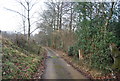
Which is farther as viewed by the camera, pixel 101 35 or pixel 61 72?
pixel 61 72

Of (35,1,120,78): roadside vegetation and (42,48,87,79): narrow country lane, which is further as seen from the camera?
(35,1,120,78): roadside vegetation

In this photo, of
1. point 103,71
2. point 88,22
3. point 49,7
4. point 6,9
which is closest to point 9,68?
point 103,71

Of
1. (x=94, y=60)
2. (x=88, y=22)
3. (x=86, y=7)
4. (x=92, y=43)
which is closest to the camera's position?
(x=94, y=60)

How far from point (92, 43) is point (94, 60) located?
141 centimetres

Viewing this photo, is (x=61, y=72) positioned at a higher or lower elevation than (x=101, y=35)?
lower

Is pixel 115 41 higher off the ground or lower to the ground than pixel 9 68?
higher

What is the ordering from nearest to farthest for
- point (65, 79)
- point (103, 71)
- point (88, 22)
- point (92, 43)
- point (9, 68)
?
point (9, 68)
point (65, 79)
point (103, 71)
point (92, 43)
point (88, 22)

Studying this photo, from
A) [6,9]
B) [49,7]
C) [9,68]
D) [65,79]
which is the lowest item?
[65,79]

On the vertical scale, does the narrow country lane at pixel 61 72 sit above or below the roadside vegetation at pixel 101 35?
below

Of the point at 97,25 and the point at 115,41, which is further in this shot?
the point at 97,25

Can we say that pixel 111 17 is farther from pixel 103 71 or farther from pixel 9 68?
pixel 9 68

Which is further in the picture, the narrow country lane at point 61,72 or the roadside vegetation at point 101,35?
the roadside vegetation at point 101,35

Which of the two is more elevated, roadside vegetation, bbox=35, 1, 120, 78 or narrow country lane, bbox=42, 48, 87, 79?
roadside vegetation, bbox=35, 1, 120, 78

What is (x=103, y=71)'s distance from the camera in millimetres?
7176
